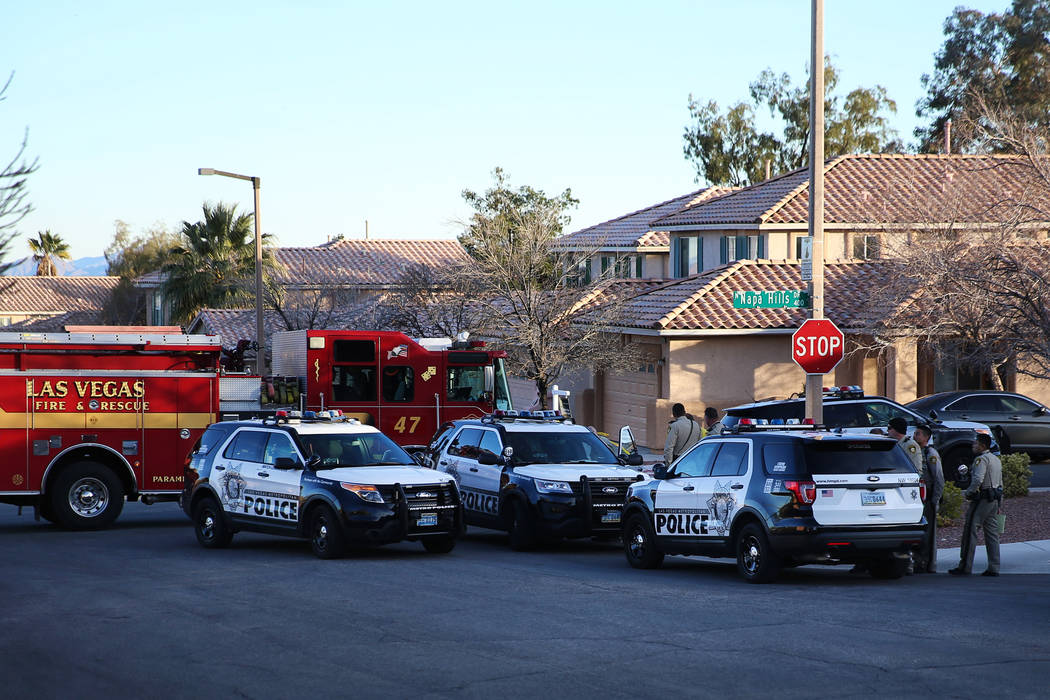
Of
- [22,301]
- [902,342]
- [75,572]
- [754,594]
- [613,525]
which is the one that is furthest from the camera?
[22,301]

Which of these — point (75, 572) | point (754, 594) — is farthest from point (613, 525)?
point (75, 572)

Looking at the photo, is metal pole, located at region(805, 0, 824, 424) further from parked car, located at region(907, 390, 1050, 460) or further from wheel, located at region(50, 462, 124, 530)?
parked car, located at region(907, 390, 1050, 460)

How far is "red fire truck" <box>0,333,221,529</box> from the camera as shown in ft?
65.4

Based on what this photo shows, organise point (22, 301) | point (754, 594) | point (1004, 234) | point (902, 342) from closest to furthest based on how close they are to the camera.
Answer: point (754, 594) < point (1004, 234) < point (902, 342) < point (22, 301)

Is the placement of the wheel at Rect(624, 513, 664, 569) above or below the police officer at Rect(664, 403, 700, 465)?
below

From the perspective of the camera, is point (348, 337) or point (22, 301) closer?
point (348, 337)

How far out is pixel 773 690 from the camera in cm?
876

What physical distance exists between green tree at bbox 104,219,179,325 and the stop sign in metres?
55.4

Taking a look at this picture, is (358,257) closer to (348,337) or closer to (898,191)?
(898,191)

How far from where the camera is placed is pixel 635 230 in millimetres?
49062

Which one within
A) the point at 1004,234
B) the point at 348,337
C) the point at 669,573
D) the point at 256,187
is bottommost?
the point at 669,573

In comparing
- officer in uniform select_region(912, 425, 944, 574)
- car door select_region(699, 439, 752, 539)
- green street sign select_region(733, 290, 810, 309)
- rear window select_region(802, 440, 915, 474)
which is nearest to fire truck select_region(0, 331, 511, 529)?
green street sign select_region(733, 290, 810, 309)

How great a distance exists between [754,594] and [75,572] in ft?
26.2

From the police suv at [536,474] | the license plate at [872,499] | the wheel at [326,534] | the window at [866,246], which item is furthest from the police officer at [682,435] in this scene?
the window at [866,246]
